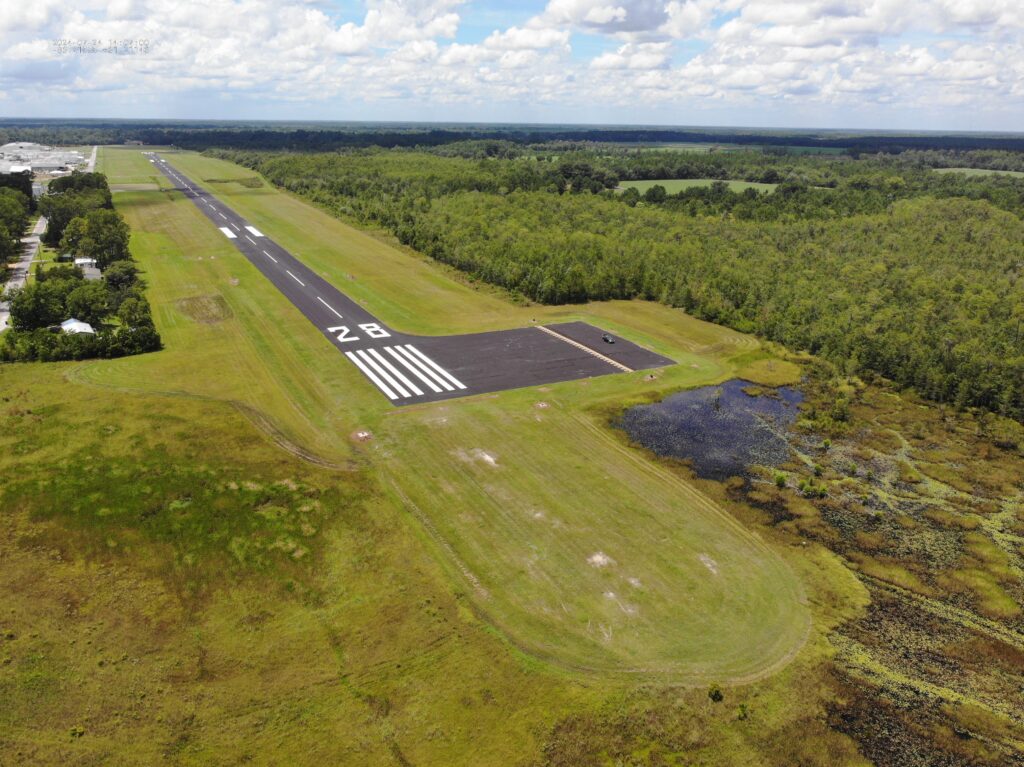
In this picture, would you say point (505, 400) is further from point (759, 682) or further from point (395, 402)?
point (759, 682)

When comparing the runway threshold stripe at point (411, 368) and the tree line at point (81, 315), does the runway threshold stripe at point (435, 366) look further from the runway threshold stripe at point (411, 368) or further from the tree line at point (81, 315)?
the tree line at point (81, 315)

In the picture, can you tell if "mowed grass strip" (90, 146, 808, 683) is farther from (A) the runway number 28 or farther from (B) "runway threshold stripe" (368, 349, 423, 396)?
(B) "runway threshold stripe" (368, 349, 423, 396)

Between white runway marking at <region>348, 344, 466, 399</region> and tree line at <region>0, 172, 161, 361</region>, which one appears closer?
white runway marking at <region>348, 344, 466, 399</region>

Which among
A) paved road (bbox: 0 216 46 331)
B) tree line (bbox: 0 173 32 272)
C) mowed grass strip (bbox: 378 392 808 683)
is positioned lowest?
mowed grass strip (bbox: 378 392 808 683)

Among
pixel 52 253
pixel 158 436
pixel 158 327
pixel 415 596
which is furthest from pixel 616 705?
pixel 52 253

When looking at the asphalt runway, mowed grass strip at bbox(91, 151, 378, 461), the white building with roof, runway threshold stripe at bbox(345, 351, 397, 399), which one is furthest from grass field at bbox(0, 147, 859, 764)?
the white building with roof

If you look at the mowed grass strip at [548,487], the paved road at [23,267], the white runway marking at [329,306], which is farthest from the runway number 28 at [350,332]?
the paved road at [23,267]
